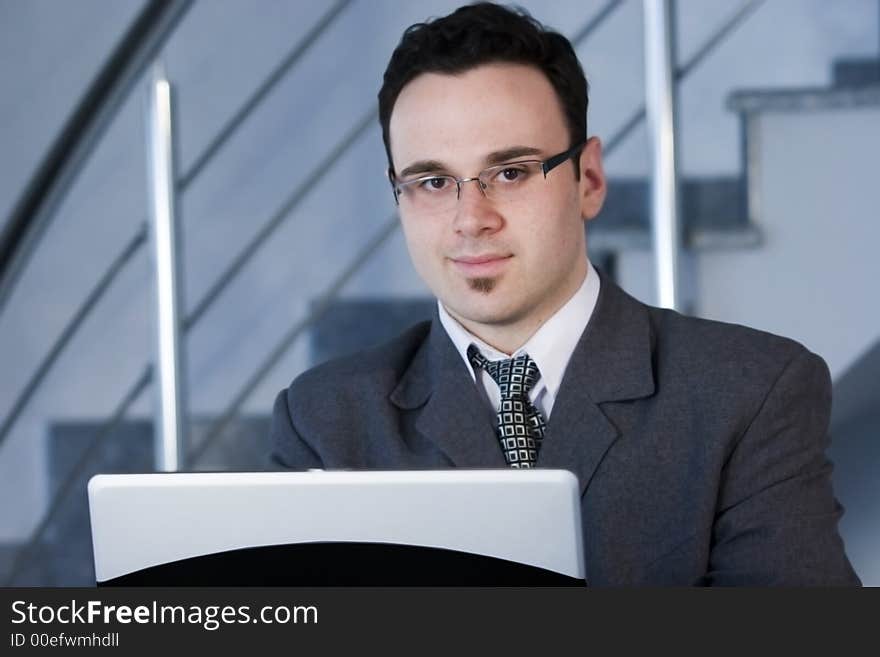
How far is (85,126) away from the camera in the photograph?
2180mm

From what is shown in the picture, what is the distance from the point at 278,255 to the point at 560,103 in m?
1.68

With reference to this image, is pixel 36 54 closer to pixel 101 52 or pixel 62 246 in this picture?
pixel 101 52

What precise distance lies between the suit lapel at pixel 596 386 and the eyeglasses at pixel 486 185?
0.54 ft

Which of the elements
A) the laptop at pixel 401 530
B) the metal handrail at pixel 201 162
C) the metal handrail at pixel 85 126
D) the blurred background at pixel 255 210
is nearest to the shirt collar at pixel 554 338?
the laptop at pixel 401 530

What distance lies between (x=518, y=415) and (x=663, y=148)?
923mm

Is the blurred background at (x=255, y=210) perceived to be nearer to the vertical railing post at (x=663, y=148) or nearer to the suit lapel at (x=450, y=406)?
the vertical railing post at (x=663, y=148)

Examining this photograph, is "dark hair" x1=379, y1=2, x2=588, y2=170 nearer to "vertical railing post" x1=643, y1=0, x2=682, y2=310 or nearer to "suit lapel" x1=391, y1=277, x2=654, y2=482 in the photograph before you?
"suit lapel" x1=391, y1=277, x2=654, y2=482

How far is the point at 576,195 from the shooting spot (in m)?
1.45

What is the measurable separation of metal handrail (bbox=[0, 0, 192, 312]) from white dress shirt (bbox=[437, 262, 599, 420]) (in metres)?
1.00

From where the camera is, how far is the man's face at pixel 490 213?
1366 millimetres

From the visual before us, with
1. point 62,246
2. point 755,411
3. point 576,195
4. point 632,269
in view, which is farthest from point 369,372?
point 62,246

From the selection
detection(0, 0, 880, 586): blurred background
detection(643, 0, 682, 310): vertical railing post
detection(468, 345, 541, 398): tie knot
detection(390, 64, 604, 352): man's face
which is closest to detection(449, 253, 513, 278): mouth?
detection(390, 64, 604, 352): man's face

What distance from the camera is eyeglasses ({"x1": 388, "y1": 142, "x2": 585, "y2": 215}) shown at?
1.38 metres

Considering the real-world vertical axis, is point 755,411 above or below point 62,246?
below
